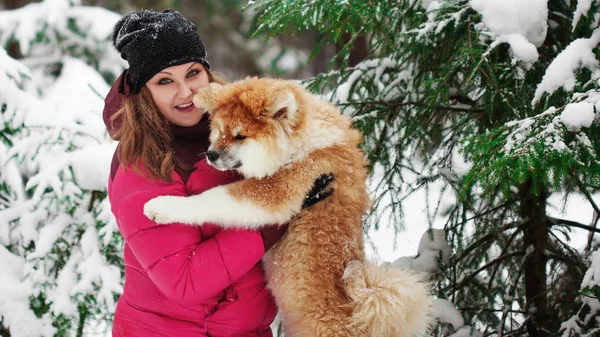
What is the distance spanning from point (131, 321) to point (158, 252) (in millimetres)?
494

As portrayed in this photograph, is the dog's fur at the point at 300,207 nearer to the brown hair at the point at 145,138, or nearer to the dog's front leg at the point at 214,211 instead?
the dog's front leg at the point at 214,211

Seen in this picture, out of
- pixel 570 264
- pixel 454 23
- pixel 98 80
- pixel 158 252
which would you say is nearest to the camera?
pixel 158 252

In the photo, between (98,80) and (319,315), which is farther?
(98,80)

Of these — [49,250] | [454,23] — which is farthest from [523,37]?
[49,250]

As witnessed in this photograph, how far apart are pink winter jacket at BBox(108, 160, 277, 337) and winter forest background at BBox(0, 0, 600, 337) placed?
104cm

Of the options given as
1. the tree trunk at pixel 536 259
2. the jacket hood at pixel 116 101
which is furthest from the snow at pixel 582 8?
the jacket hood at pixel 116 101

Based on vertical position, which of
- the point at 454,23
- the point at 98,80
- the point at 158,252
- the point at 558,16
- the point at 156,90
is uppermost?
the point at 558,16

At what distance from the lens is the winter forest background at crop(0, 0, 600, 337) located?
2492 mm

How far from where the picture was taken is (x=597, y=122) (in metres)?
2.25

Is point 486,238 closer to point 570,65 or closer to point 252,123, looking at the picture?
point 570,65

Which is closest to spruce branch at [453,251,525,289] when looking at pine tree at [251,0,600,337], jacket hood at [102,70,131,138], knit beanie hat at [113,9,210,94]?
pine tree at [251,0,600,337]

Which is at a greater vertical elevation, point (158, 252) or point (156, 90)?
point (156, 90)

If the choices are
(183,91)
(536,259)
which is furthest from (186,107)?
(536,259)

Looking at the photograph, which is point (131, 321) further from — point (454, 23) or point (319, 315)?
point (454, 23)
